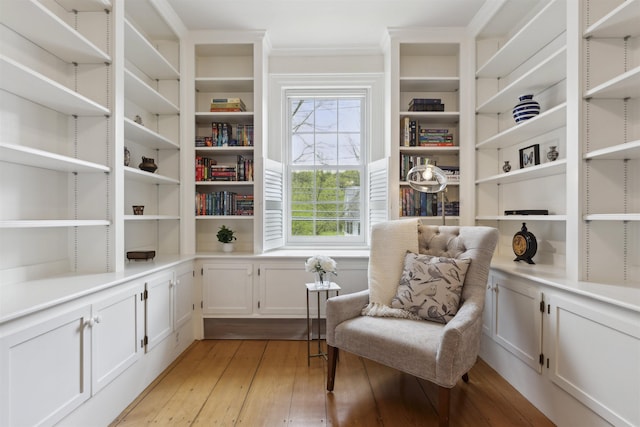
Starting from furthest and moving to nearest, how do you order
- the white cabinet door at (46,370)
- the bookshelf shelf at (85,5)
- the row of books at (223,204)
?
the row of books at (223,204), the bookshelf shelf at (85,5), the white cabinet door at (46,370)

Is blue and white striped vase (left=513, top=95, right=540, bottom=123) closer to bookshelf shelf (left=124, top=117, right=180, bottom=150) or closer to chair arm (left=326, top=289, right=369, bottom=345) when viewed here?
chair arm (left=326, top=289, right=369, bottom=345)

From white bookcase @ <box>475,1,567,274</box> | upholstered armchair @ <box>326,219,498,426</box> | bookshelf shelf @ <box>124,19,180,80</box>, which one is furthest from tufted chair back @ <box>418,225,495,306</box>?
bookshelf shelf @ <box>124,19,180,80</box>

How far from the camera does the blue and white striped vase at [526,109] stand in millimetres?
2445

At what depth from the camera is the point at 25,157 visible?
1614 millimetres

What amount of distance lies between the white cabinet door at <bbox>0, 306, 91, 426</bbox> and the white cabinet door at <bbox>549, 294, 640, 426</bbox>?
2306 millimetres

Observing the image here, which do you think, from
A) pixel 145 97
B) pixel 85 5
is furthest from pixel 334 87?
pixel 85 5

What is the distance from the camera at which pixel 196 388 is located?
7.08 ft

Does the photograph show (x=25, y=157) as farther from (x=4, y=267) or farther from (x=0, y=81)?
(x=4, y=267)

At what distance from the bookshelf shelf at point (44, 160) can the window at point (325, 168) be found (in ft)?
6.14

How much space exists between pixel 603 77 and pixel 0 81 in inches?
117

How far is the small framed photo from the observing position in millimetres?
2455

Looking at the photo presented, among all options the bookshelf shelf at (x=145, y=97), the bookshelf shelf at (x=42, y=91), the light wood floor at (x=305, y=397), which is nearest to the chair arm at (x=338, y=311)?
the light wood floor at (x=305, y=397)

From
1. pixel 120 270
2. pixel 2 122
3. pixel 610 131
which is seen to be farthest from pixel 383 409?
pixel 2 122

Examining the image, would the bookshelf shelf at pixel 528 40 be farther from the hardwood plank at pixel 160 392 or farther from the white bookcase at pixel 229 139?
the hardwood plank at pixel 160 392
